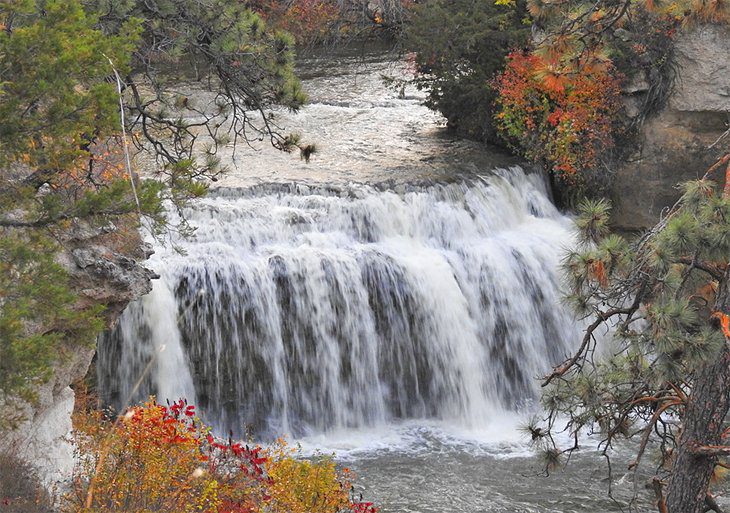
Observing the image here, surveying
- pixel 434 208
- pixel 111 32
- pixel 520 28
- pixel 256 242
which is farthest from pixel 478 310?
pixel 111 32

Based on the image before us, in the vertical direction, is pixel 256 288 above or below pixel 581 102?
below

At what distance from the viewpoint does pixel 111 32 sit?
25.5 feet

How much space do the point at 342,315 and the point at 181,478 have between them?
17.1 feet

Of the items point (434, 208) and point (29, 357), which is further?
point (434, 208)

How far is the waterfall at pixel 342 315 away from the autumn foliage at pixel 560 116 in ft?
7.51

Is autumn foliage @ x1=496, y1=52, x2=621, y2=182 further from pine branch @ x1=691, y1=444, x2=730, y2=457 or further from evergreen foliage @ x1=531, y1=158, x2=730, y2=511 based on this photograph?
pine branch @ x1=691, y1=444, x2=730, y2=457

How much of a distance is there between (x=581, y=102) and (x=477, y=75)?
5.99 feet

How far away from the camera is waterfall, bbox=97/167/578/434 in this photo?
11828mm

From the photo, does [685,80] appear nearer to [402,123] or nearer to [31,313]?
[402,123]

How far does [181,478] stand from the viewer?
7.71 meters

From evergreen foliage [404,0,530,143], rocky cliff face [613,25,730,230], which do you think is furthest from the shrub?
rocky cliff face [613,25,730,230]

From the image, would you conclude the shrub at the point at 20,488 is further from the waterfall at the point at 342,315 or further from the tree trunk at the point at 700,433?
the tree trunk at the point at 700,433

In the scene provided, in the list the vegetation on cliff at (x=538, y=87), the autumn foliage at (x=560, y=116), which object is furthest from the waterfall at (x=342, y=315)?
the vegetation on cliff at (x=538, y=87)

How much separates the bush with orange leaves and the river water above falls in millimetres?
2078
